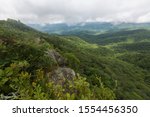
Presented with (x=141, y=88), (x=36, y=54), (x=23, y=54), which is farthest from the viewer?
(x=141, y=88)

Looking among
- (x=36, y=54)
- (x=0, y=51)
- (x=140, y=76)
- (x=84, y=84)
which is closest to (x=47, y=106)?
(x=84, y=84)

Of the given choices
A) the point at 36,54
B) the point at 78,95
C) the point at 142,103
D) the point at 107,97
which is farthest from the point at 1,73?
the point at 36,54

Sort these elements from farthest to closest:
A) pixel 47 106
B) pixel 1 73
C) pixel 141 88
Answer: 1. pixel 141 88
2. pixel 1 73
3. pixel 47 106

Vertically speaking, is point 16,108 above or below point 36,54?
above

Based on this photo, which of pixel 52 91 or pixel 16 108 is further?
pixel 52 91

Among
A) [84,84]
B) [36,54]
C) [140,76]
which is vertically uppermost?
[84,84]

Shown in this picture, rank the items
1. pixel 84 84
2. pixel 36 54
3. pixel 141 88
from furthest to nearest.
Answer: pixel 141 88, pixel 36 54, pixel 84 84

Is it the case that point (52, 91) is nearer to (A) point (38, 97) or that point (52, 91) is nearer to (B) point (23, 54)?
(A) point (38, 97)

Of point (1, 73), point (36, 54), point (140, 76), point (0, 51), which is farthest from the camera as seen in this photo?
point (140, 76)

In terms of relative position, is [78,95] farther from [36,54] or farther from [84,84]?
[36,54]
